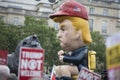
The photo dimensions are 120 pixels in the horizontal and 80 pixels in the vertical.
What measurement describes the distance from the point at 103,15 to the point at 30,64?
45.1m

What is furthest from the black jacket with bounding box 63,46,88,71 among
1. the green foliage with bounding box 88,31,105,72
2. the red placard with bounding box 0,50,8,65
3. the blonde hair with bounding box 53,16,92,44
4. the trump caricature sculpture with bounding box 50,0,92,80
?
the green foliage with bounding box 88,31,105,72

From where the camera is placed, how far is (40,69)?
3.55 m

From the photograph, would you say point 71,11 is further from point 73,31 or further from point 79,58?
point 79,58

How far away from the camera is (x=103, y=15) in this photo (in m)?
48.3

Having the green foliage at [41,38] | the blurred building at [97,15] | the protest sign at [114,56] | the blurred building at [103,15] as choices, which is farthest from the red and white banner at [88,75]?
the blurred building at [103,15]

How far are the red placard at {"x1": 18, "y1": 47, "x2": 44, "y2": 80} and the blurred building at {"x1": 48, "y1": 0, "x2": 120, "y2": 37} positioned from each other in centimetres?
4417

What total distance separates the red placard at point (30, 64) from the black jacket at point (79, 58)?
1045mm

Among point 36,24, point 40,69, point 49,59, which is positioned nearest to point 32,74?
point 40,69

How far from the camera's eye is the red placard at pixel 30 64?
Result: 351 centimetres

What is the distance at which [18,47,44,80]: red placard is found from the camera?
3.51 m

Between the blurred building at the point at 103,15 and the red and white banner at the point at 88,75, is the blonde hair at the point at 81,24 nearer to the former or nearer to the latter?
the red and white banner at the point at 88,75

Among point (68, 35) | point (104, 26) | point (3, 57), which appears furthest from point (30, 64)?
point (104, 26)

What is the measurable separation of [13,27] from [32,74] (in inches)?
1180

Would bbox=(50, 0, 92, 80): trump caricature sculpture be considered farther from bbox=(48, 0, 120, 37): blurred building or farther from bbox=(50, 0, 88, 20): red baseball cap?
bbox=(48, 0, 120, 37): blurred building
